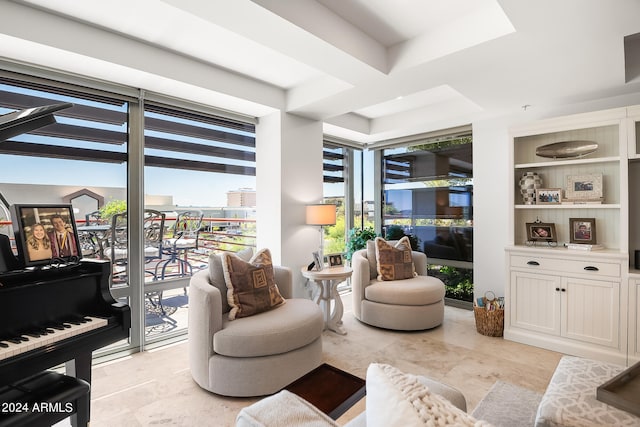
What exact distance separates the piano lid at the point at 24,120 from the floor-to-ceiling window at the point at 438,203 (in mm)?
4069

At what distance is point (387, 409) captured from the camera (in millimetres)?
729

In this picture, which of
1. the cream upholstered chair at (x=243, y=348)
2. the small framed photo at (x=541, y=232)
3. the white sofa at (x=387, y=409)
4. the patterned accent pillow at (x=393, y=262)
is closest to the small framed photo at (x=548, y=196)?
the small framed photo at (x=541, y=232)

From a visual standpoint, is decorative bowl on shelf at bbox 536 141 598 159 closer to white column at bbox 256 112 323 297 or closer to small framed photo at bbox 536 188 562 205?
small framed photo at bbox 536 188 562 205

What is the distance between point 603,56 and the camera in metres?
2.39

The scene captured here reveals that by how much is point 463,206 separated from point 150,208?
376 centimetres

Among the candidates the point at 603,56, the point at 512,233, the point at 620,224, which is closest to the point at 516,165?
the point at 512,233

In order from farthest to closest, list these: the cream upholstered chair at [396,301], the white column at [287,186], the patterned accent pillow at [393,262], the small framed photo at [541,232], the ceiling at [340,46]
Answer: the patterned accent pillow at [393,262]
the white column at [287,186]
the cream upholstered chair at [396,301]
the small framed photo at [541,232]
the ceiling at [340,46]

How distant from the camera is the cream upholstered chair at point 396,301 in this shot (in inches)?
137

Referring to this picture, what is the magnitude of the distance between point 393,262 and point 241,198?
1.92 m

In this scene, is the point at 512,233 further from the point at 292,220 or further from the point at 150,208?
the point at 150,208

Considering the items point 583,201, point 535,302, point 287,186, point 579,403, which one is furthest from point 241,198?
point 583,201

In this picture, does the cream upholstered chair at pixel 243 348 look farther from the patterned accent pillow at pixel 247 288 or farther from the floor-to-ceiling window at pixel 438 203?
the floor-to-ceiling window at pixel 438 203

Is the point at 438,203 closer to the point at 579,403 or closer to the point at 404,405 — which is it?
the point at 579,403

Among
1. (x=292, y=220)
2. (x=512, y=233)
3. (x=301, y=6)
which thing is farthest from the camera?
(x=292, y=220)
